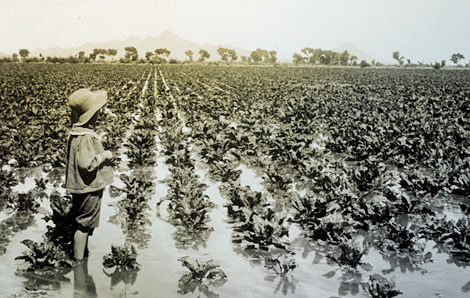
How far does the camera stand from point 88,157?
390 centimetres

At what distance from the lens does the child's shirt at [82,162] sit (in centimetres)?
389

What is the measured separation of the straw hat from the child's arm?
0.22 meters

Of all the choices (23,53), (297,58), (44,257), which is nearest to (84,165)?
(44,257)

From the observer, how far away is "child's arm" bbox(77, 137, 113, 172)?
388 cm

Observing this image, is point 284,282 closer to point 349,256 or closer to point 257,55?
point 349,256

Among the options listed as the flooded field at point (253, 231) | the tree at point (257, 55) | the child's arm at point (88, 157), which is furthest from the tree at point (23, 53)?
the child's arm at point (88, 157)

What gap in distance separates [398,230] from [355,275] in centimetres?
105

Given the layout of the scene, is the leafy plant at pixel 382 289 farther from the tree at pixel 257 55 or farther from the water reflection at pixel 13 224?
the tree at pixel 257 55

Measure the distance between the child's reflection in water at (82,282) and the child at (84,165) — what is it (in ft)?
0.55

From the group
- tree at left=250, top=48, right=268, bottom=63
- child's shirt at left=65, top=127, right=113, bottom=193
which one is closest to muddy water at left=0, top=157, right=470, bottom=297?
child's shirt at left=65, top=127, right=113, bottom=193

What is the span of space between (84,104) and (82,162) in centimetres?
57

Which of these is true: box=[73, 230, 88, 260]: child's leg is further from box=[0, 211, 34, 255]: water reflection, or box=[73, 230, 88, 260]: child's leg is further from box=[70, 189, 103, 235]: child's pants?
box=[0, 211, 34, 255]: water reflection

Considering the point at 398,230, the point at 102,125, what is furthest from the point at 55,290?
the point at 102,125

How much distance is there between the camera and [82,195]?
4.03 m
